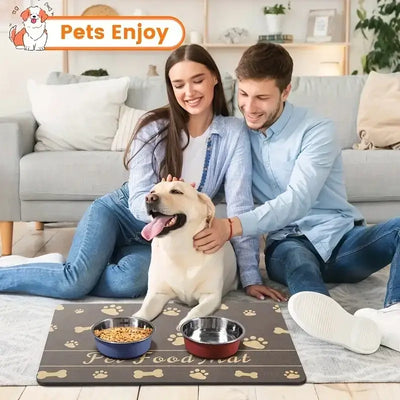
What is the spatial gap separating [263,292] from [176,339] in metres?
0.50

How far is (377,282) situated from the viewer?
2.61 m

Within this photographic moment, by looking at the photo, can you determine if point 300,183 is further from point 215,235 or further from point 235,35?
point 235,35

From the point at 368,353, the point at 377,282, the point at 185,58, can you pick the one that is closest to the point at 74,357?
the point at 368,353

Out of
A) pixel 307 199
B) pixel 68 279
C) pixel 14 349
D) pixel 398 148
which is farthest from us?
pixel 398 148

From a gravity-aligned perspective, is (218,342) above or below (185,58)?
below

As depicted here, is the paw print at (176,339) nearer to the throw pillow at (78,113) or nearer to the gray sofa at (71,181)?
the gray sofa at (71,181)

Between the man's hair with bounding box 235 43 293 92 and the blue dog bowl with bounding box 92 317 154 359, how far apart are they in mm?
843

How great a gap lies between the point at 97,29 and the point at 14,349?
13.4ft

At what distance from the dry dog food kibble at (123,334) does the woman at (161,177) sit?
0.51m

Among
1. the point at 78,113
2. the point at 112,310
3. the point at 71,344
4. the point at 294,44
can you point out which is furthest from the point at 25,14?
the point at 71,344

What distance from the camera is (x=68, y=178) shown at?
319 centimetres

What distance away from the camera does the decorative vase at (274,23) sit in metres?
5.46

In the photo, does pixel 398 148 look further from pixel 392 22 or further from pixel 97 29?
pixel 97 29

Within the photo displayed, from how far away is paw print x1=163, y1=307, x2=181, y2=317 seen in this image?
2092 millimetres
